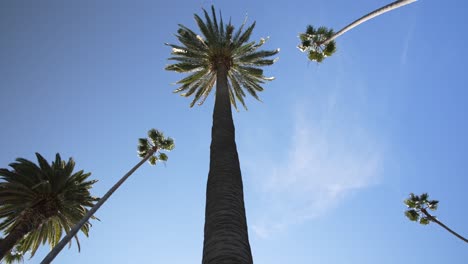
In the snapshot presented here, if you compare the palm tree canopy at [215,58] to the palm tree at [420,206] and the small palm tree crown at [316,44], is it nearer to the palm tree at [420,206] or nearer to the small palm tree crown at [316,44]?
the small palm tree crown at [316,44]

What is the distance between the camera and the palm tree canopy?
764 inches

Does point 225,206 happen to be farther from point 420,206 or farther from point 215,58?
point 420,206

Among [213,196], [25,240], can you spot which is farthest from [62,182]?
[213,196]

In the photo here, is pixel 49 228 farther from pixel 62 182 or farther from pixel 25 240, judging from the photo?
pixel 62 182

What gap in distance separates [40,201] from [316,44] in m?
17.7

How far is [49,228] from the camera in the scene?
2119cm

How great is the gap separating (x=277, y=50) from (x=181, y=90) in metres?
6.92

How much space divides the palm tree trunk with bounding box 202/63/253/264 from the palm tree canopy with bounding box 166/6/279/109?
9.13 meters

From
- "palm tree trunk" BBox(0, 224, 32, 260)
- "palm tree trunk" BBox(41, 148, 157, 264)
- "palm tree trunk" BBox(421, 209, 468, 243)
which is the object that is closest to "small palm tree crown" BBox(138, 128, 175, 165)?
"palm tree trunk" BBox(41, 148, 157, 264)

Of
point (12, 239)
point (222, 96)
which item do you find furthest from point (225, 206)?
point (12, 239)

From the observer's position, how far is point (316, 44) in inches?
698

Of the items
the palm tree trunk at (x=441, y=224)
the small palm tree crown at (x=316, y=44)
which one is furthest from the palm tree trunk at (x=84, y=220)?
the palm tree trunk at (x=441, y=224)

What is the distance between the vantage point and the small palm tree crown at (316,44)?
17906 mm

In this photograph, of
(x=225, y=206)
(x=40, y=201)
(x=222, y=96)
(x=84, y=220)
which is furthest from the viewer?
(x=40, y=201)
